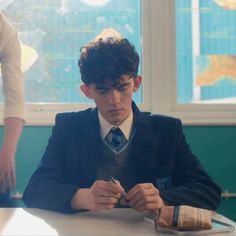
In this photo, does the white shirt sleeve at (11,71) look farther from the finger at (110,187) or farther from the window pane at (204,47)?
the window pane at (204,47)

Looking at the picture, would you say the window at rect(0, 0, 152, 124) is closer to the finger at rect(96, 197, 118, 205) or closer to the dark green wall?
the dark green wall

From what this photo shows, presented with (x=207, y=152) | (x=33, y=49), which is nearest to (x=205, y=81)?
(x=207, y=152)

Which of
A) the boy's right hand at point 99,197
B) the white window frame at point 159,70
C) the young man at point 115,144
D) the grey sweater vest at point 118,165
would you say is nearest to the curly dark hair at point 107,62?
the young man at point 115,144

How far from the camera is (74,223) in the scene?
1.19 meters

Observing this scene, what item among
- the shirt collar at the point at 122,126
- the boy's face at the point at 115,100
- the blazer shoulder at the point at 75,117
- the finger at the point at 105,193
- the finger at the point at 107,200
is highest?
the boy's face at the point at 115,100

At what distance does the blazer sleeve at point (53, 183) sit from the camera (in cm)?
135

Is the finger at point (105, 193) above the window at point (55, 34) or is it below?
below

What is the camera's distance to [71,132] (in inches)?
63.0

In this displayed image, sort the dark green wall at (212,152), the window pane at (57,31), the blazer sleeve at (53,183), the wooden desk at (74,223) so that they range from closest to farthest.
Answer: the wooden desk at (74,223)
the blazer sleeve at (53,183)
the dark green wall at (212,152)
the window pane at (57,31)

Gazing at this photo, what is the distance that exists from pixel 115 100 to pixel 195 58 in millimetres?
1208

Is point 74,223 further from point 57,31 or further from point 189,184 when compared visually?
point 57,31

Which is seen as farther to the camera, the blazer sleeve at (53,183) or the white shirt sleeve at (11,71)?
the white shirt sleeve at (11,71)

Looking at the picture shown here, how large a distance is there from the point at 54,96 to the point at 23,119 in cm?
96

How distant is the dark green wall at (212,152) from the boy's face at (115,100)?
97cm
